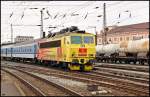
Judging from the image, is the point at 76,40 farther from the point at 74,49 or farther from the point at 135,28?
the point at 135,28

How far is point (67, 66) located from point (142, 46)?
1499 cm

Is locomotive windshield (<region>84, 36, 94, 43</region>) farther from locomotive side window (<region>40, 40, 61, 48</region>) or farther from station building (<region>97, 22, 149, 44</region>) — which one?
station building (<region>97, 22, 149, 44</region>)

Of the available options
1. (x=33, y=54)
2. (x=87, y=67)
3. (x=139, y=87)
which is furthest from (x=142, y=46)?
(x=139, y=87)

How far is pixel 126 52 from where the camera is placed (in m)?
46.8

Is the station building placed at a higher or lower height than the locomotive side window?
higher

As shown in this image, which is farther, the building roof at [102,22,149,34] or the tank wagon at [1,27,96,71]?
the building roof at [102,22,149,34]

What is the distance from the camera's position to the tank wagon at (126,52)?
137 ft

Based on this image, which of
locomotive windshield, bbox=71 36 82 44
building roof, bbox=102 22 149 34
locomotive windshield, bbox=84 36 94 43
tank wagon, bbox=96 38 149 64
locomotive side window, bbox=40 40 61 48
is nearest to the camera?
locomotive windshield, bbox=71 36 82 44

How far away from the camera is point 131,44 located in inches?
1775

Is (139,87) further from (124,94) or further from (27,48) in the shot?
(27,48)

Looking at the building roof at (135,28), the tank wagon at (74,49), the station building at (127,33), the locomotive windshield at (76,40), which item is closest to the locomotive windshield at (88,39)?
the tank wagon at (74,49)

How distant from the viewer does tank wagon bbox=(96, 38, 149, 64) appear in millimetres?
41812

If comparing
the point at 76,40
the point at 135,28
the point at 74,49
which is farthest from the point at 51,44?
the point at 135,28

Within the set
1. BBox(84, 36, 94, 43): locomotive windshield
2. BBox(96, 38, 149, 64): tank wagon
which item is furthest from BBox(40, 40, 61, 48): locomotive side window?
BBox(96, 38, 149, 64): tank wagon
